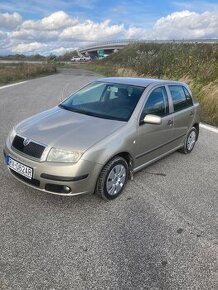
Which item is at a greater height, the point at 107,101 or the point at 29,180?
the point at 107,101

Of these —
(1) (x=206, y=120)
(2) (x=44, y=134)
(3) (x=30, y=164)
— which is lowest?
(1) (x=206, y=120)

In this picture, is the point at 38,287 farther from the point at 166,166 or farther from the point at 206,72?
the point at 206,72

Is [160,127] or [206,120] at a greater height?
[160,127]

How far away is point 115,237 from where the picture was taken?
3781mm

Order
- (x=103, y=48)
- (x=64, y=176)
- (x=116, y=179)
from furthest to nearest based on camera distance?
(x=103, y=48)
(x=116, y=179)
(x=64, y=176)

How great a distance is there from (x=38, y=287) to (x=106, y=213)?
153 cm

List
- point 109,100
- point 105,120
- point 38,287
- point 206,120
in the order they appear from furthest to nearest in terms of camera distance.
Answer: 1. point 206,120
2. point 109,100
3. point 105,120
4. point 38,287

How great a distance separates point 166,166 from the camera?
614cm

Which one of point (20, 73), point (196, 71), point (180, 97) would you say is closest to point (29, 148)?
point (180, 97)

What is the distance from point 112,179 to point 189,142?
2.82 meters

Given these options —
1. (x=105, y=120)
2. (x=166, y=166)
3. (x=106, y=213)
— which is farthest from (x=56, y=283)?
(x=166, y=166)

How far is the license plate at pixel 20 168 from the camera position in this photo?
420cm

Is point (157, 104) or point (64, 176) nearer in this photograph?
point (64, 176)

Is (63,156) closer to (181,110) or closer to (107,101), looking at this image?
(107,101)
